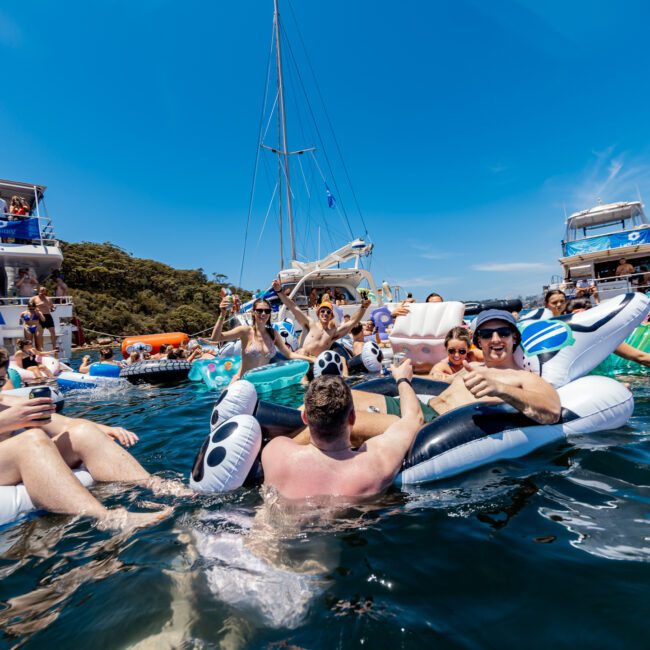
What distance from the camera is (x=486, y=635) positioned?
1.46 metres

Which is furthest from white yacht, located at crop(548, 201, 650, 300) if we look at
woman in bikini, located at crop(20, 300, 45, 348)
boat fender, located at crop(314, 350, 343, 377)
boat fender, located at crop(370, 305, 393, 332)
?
woman in bikini, located at crop(20, 300, 45, 348)

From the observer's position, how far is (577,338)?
152 inches

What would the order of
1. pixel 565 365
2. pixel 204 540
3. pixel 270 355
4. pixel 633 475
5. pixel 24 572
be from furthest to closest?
pixel 270 355 < pixel 565 365 < pixel 633 475 < pixel 204 540 < pixel 24 572

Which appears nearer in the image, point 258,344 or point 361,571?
point 361,571

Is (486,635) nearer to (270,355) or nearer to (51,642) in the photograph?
(51,642)

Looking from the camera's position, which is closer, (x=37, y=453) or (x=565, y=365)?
(x=37, y=453)

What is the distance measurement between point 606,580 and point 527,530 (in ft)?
1.47

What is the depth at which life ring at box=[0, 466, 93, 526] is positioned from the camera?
242 cm

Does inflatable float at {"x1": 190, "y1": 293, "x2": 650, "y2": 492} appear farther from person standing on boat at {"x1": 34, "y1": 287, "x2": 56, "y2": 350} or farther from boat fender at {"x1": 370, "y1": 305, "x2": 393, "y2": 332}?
person standing on boat at {"x1": 34, "y1": 287, "x2": 56, "y2": 350}

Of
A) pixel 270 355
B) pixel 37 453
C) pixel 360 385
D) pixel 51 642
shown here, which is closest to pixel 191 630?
pixel 51 642

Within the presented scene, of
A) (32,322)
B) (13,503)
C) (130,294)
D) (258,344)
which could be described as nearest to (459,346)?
(258,344)

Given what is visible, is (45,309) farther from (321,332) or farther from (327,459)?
(327,459)

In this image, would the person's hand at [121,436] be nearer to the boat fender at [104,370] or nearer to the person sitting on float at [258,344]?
the person sitting on float at [258,344]

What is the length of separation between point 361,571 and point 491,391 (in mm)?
1313
